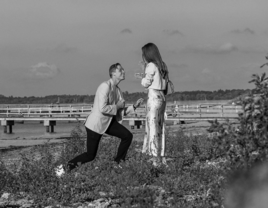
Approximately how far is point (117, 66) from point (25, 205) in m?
2.19

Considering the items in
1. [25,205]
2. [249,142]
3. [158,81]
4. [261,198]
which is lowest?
[25,205]

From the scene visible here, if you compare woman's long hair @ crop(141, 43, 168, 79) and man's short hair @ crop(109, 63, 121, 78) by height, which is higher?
woman's long hair @ crop(141, 43, 168, 79)

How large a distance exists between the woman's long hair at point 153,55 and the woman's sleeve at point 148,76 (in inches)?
3.1

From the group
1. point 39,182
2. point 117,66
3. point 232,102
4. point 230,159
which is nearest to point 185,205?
point 230,159

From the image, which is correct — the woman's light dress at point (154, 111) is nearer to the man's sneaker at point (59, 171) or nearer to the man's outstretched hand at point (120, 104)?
the man's outstretched hand at point (120, 104)

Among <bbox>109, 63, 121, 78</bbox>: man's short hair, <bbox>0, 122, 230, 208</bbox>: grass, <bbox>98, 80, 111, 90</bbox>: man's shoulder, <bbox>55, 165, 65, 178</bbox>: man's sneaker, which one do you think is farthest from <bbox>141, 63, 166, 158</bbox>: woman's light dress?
<bbox>55, 165, 65, 178</bbox>: man's sneaker

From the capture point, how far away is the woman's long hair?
291 inches

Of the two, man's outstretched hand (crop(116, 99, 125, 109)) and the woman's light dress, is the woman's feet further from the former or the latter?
man's outstretched hand (crop(116, 99, 125, 109))

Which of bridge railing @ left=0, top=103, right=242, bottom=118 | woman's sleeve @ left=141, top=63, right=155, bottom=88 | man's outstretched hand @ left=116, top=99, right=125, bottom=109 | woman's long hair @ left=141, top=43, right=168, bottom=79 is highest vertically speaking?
bridge railing @ left=0, top=103, right=242, bottom=118

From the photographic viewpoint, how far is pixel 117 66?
711 centimetres

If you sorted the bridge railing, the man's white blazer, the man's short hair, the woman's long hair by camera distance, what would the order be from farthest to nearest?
the bridge railing, the woman's long hair, the man's short hair, the man's white blazer

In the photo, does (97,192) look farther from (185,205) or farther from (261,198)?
(261,198)

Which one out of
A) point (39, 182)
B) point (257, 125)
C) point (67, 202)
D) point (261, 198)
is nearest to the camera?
point (261, 198)

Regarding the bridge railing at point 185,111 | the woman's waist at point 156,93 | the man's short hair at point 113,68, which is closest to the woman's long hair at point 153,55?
the woman's waist at point 156,93
